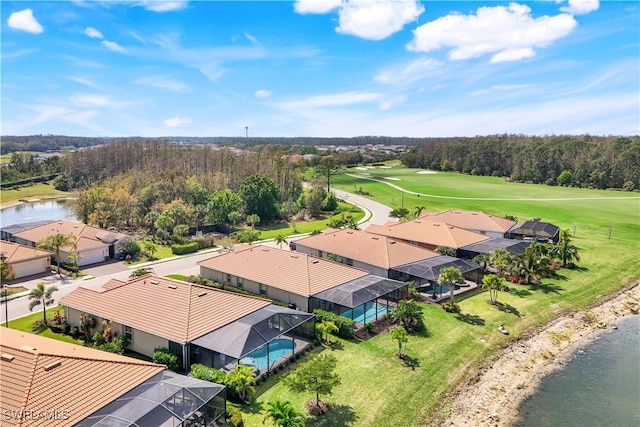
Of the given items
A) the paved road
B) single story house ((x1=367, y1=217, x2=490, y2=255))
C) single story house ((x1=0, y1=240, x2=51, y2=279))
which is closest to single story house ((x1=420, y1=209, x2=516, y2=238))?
single story house ((x1=367, y1=217, x2=490, y2=255))

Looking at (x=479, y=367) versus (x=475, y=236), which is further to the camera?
(x=475, y=236)

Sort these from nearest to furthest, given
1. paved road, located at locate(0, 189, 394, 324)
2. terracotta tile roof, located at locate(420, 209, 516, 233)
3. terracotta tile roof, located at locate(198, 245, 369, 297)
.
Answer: terracotta tile roof, located at locate(198, 245, 369, 297) < paved road, located at locate(0, 189, 394, 324) < terracotta tile roof, located at locate(420, 209, 516, 233)

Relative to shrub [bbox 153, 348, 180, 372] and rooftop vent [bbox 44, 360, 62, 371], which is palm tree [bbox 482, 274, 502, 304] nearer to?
shrub [bbox 153, 348, 180, 372]

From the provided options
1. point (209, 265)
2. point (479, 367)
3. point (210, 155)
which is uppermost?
point (210, 155)

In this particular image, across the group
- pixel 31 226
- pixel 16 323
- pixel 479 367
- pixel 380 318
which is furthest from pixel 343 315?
pixel 31 226

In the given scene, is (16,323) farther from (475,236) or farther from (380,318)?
(475,236)

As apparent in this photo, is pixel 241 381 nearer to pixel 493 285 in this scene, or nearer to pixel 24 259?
pixel 493 285
